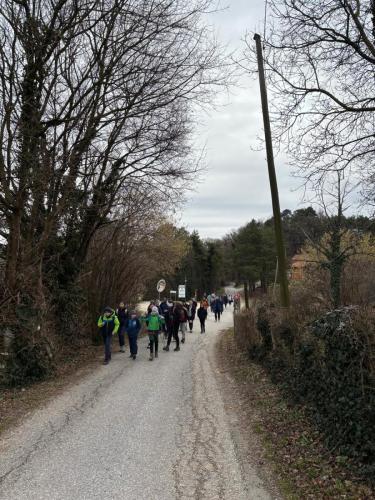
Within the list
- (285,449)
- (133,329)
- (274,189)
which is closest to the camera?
(285,449)

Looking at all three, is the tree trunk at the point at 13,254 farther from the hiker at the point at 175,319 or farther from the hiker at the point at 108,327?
Answer: the hiker at the point at 175,319

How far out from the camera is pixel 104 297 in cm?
2058

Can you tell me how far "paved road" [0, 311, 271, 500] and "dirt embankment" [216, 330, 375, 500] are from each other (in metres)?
0.26

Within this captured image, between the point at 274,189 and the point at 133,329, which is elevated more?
the point at 274,189

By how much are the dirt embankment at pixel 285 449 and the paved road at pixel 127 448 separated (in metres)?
0.26

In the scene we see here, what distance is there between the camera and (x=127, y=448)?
6215 mm

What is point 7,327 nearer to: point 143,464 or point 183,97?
point 143,464

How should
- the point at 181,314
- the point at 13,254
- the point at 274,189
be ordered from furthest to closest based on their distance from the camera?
the point at 181,314 → the point at 274,189 → the point at 13,254

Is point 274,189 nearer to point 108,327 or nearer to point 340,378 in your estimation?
point 108,327

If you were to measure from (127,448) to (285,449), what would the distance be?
7.06 feet

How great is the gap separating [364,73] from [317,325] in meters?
5.78

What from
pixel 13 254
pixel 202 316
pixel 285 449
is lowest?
pixel 285 449

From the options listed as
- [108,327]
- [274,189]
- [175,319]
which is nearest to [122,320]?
[175,319]

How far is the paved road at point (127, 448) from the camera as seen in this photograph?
16.3ft
